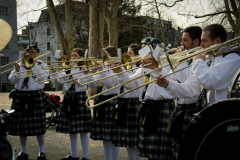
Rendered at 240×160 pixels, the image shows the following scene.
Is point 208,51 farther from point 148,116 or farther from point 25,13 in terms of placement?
point 25,13

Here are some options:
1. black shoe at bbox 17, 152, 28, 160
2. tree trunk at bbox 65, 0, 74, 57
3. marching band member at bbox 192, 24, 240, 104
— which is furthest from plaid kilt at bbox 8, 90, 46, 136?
tree trunk at bbox 65, 0, 74, 57

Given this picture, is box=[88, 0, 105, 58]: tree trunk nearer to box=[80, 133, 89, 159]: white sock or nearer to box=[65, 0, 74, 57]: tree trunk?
box=[65, 0, 74, 57]: tree trunk

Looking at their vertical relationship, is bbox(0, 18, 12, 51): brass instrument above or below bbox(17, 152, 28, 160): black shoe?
above

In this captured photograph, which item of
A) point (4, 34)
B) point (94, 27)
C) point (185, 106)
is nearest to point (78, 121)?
point (185, 106)

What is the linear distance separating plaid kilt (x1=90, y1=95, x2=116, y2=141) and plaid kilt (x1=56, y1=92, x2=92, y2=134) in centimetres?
45

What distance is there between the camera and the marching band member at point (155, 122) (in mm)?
3721

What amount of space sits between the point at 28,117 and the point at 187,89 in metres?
3.50

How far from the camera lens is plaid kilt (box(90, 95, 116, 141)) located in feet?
16.1

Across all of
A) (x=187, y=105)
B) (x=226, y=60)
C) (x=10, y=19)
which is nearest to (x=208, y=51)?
(x=226, y=60)

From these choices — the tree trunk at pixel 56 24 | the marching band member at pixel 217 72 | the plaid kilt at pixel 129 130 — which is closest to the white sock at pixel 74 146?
the plaid kilt at pixel 129 130

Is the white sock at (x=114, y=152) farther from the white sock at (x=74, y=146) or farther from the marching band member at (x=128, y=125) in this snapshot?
the white sock at (x=74, y=146)

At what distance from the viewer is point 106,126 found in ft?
16.3

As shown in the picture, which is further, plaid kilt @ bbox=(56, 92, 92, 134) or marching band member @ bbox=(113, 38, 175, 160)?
plaid kilt @ bbox=(56, 92, 92, 134)

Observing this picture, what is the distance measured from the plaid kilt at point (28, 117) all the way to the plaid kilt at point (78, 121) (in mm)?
508
